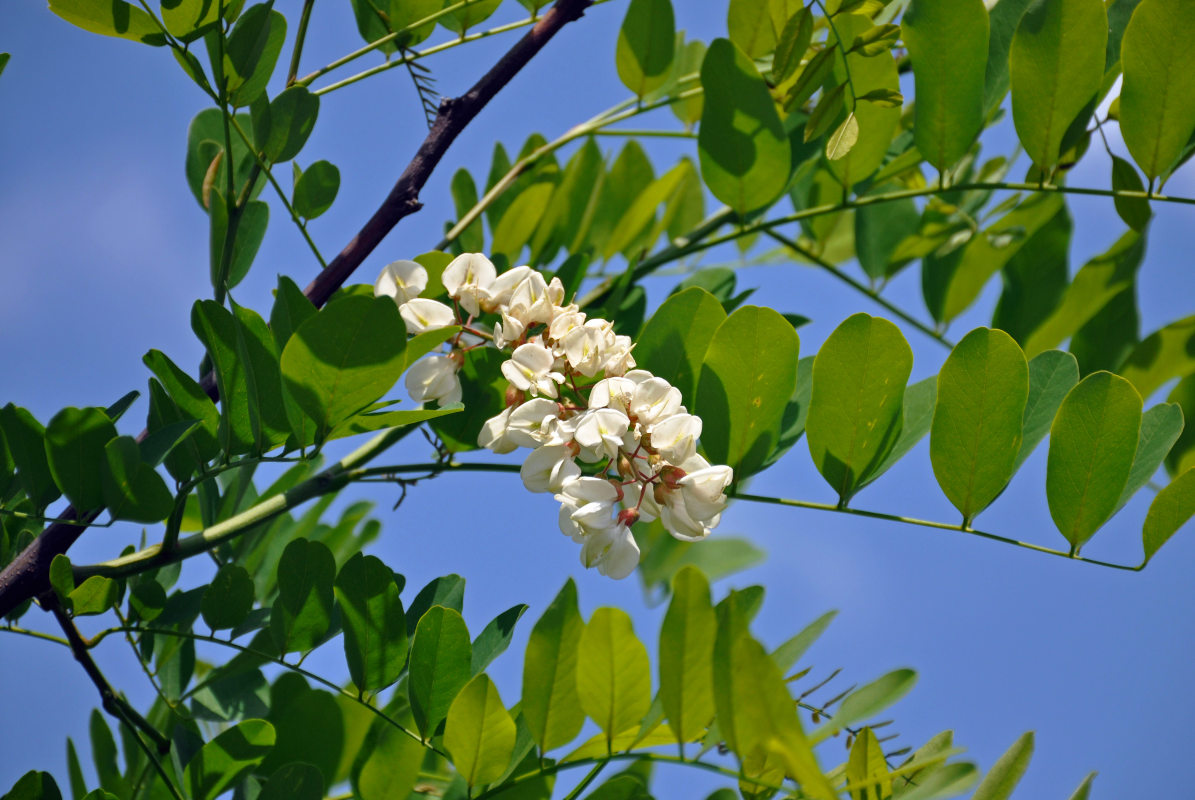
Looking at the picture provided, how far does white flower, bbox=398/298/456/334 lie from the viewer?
75 centimetres

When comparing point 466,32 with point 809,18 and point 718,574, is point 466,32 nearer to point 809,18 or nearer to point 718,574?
Answer: point 809,18

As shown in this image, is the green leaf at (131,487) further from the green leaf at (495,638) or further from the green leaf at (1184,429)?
the green leaf at (1184,429)

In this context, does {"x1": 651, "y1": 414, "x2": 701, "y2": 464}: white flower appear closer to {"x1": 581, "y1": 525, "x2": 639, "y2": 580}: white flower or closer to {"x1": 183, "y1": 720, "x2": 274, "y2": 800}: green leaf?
{"x1": 581, "y1": 525, "x2": 639, "y2": 580}: white flower

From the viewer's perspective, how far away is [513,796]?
75 centimetres

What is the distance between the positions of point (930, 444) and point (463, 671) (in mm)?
439

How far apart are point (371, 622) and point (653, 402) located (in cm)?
31

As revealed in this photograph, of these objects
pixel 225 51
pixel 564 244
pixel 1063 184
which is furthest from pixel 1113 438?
pixel 225 51

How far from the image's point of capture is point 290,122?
839 mm

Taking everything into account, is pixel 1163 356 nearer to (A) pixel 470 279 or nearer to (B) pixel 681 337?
(B) pixel 681 337

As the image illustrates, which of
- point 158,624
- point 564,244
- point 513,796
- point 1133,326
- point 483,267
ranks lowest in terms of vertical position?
point 513,796

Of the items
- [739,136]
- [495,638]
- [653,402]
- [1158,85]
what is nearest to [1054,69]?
[1158,85]

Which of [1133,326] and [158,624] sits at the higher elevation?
[1133,326]

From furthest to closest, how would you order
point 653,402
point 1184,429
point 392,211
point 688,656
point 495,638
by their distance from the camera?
point 1184,429, point 392,211, point 495,638, point 653,402, point 688,656

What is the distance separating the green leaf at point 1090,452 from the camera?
73 cm
